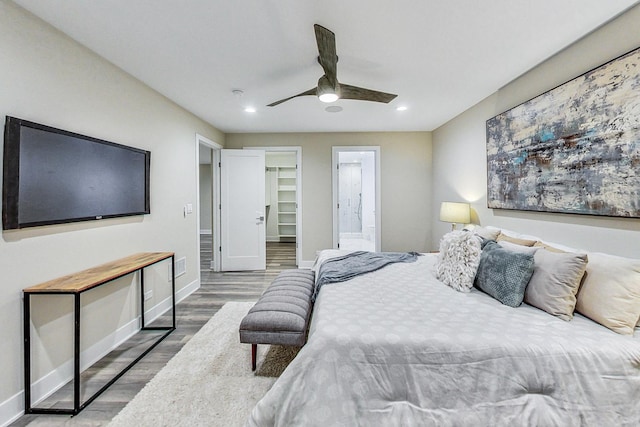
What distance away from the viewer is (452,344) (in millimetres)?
1289

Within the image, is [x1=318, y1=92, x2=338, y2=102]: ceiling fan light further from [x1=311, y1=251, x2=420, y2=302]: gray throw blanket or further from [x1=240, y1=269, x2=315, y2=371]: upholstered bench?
[x1=240, y1=269, x2=315, y2=371]: upholstered bench

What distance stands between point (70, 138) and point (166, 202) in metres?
1.30

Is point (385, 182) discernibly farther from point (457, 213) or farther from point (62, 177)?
point (62, 177)

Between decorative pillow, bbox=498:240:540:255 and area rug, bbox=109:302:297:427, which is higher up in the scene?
decorative pillow, bbox=498:240:540:255

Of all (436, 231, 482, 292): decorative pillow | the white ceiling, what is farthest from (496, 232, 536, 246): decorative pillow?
the white ceiling

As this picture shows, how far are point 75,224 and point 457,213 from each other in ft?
12.8

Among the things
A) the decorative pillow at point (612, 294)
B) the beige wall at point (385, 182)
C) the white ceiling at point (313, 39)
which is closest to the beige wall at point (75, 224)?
the white ceiling at point (313, 39)

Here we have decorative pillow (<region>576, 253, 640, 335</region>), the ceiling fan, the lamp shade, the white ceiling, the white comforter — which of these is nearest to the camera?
the white comforter

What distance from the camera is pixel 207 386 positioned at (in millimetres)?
1823

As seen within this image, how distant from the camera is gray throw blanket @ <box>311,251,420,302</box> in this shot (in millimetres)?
2207

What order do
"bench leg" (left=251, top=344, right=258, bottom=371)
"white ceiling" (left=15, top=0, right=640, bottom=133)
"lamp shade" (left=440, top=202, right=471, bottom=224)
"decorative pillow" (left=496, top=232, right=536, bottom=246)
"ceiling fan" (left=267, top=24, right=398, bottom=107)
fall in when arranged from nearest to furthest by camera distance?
1. "white ceiling" (left=15, top=0, right=640, bottom=133)
2. "ceiling fan" (left=267, top=24, right=398, bottom=107)
3. "bench leg" (left=251, top=344, right=258, bottom=371)
4. "decorative pillow" (left=496, top=232, right=536, bottom=246)
5. "lamp shade" (left=440, top=202, right=471, bottom=224)

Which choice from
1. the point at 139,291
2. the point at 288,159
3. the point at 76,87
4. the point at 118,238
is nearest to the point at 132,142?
the point at 76,87

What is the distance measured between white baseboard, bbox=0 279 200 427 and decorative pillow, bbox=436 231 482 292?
2908 mm

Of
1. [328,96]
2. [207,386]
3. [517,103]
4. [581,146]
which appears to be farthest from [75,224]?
[517,103]
